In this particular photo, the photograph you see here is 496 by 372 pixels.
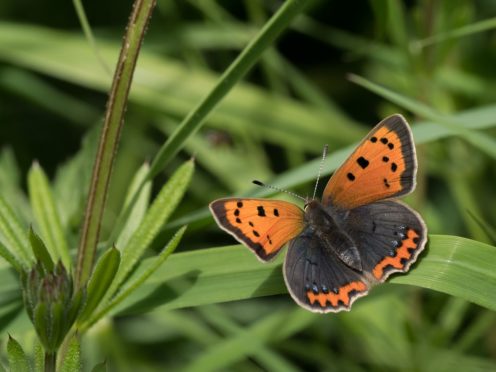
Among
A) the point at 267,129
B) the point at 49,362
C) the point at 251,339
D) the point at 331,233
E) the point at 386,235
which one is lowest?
the point at 251,339

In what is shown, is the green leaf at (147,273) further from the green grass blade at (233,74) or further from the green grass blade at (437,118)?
the green grass blade at (437,118)

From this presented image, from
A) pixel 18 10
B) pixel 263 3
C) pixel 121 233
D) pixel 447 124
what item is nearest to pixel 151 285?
pixel 121 233

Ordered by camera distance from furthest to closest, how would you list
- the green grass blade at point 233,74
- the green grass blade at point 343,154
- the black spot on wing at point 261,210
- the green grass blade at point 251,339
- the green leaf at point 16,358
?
1. the green grass blade at point 251,339
2. the green grass blade at point 343,154
3. the black spot on wing at point 261,210
4. the green grass blade at point 233,74
5. the green leaf at point 16,358

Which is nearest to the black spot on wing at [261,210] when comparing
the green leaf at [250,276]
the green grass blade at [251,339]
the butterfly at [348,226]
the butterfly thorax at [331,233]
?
the butterfly at [348,226]

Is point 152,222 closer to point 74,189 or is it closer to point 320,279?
point 320,279

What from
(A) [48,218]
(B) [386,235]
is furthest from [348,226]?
(A) [48,218]
